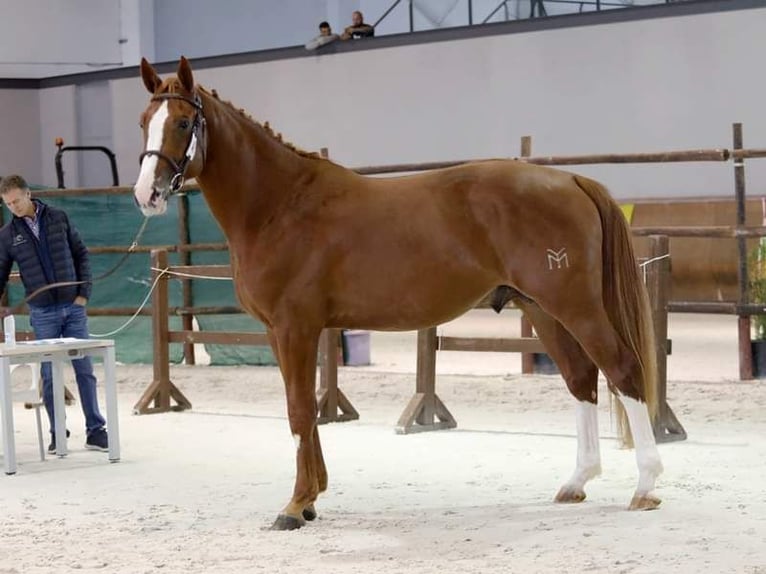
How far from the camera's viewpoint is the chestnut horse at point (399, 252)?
4496 millimetres

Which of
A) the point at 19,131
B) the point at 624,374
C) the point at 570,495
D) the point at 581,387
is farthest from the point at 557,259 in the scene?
the point at 19,131

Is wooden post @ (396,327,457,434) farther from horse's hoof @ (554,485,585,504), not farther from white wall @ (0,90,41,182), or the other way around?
white wall @ (0,90,41,182)

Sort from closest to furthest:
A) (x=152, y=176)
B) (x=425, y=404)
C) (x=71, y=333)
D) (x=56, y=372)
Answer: (x=152, y=176)
(x=56, y=372)
(x=71, y=333)
(x=425, y=404)

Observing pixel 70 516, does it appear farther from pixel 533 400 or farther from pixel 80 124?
pixel 80 124

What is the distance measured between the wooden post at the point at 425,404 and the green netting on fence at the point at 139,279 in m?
3.13

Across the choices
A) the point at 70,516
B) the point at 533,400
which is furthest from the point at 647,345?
the point at 533,400

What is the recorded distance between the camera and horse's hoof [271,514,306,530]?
14.4 feet

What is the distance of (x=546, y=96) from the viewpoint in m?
13.2

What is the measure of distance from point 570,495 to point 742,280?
13.0 feet

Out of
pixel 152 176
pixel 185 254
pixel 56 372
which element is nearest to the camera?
pixel 152 176

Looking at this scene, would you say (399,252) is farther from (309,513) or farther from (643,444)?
(643,444)

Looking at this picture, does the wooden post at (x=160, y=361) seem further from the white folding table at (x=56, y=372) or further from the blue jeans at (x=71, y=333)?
the white folding table at (x=56, y=372)

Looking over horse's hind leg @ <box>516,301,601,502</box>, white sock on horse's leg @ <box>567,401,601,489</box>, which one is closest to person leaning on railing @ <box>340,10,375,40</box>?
horse's hind leg @ <box>516,301,601,502</box>

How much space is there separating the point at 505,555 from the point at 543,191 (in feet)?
4.79
